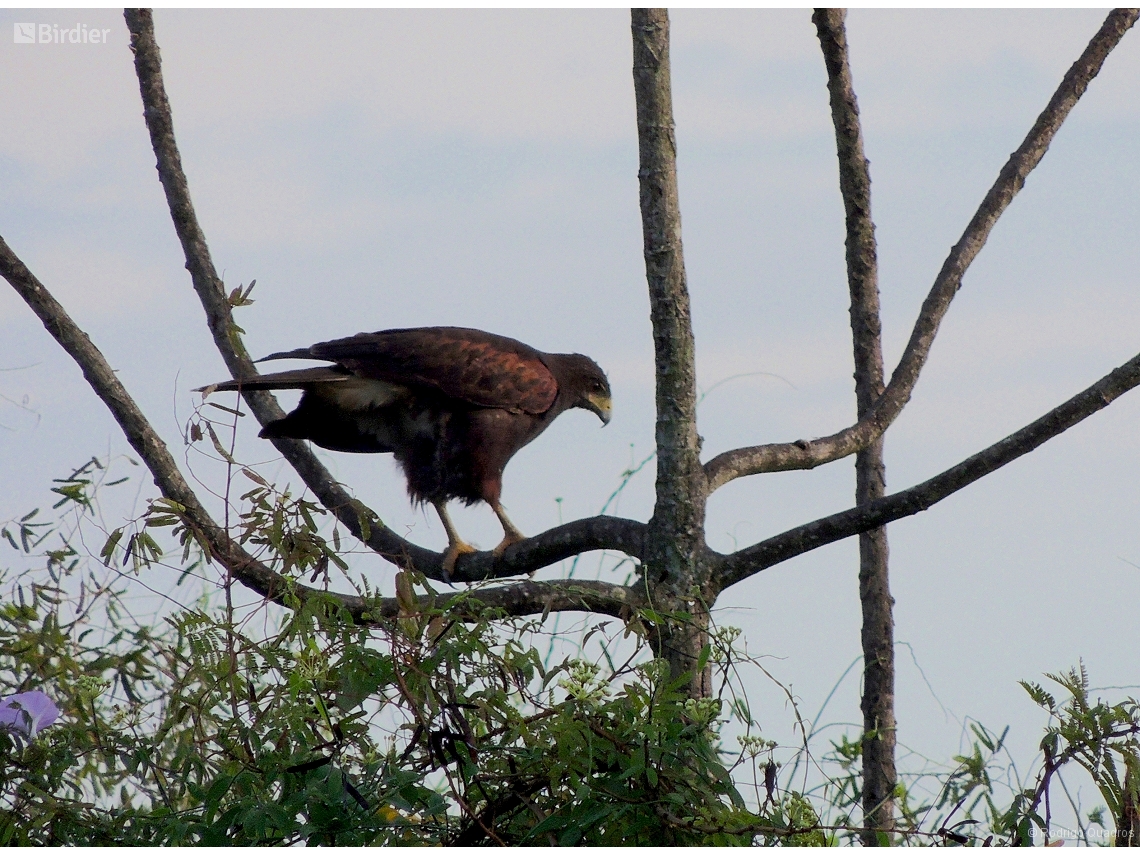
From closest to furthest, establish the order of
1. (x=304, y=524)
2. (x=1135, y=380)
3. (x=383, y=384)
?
(x=304, y=524)
(x=1135, y=380)
(x=383, y=384)

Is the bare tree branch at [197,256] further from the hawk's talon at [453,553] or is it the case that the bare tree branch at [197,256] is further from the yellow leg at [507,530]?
the yellow leg at [507,530]

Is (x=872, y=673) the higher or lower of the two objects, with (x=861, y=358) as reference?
lower

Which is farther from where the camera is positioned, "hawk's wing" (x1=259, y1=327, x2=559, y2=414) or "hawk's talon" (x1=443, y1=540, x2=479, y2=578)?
"hawk's wing" (x1=259, y1=327, x2=559, y2=414)

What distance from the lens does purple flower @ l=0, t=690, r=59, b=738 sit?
237cm

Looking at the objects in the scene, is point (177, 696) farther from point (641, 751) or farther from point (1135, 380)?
point (1135, 380)

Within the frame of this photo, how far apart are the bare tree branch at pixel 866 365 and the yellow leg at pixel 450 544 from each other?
1.53 m

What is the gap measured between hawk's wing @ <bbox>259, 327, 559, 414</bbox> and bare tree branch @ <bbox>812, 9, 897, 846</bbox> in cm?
145

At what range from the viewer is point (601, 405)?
5797mm

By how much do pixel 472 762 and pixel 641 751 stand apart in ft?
0.95

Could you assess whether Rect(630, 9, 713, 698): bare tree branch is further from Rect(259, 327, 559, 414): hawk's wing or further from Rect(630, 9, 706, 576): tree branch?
Rect(259, 327, 559, 414): hawk's wing

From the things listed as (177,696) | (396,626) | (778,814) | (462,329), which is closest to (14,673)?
(177,696)

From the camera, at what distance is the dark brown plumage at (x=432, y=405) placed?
4.73 meters

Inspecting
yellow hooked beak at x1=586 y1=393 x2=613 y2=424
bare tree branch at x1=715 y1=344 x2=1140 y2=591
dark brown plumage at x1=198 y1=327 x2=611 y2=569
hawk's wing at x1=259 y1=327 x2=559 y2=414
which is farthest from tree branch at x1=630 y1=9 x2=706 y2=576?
yellow hooked beak at x1=586 y1=393 x2=613 y2=424

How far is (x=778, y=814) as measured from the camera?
2064 mm
